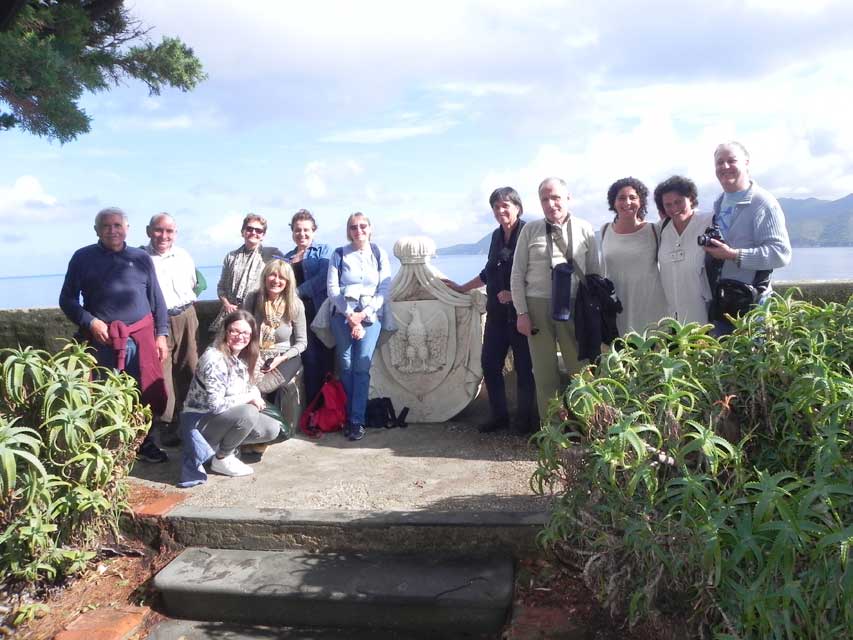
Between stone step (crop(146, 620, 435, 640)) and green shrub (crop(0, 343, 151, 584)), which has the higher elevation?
green shrub (crop(0, 343, 151, 584))

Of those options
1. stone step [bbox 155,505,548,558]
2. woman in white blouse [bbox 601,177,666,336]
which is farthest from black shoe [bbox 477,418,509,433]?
stone step [bbox 155,505,548,558]

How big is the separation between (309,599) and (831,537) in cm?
204

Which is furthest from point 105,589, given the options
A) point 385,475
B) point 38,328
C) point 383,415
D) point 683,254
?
point 38,328

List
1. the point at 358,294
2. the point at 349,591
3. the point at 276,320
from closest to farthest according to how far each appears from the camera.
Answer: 1. the point at 349,591
2. the point at 276,320
3. the point at 358,294

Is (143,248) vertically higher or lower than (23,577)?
higher

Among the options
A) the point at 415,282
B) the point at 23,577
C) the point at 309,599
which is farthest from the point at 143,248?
the point at 309,599

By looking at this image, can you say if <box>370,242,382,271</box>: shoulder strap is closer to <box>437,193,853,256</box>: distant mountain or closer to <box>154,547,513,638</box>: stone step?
<box>154,547,513,638</box>: stone step

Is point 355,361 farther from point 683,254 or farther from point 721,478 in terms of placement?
point 721,478

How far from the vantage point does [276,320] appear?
4891mm

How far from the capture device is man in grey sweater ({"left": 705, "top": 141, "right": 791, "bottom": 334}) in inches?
146

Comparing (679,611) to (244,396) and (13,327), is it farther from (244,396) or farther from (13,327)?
(13,327)

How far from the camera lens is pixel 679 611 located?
2.18 meters

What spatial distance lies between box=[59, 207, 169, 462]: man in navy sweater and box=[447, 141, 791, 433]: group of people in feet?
7.29

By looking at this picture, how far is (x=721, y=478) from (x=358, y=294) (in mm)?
3129
